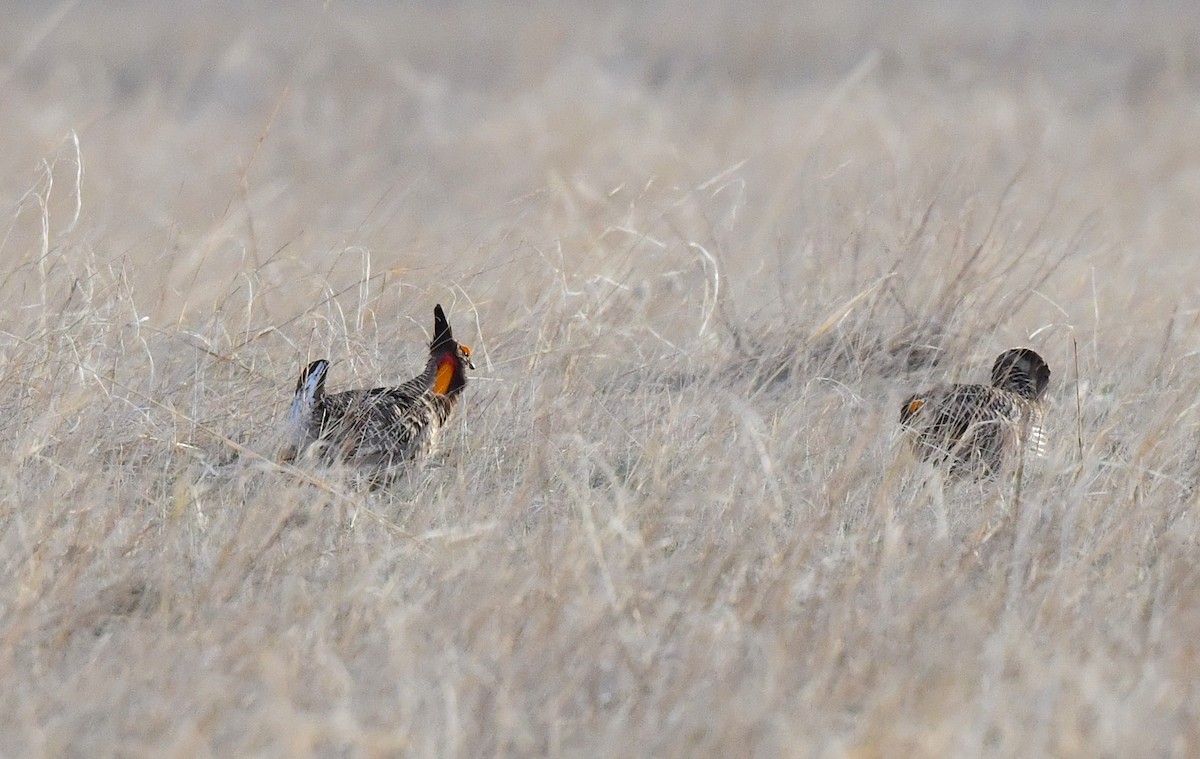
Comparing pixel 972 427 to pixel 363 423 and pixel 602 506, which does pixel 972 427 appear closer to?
pixel 602 506

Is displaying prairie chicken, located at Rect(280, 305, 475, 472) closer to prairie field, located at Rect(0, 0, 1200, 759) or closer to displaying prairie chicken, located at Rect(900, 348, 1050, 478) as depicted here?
prairie field, located at Rect(0, 0, 1200, 759)

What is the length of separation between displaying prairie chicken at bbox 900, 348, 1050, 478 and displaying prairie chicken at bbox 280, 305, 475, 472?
1.22m

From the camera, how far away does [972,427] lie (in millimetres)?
3605

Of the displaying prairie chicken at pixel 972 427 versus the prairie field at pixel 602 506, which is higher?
the prairie field at pixel 602 506

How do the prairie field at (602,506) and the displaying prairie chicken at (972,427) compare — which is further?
the displaying prairie chicken at (972,427)

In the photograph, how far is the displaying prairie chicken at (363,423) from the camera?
3.78 metres

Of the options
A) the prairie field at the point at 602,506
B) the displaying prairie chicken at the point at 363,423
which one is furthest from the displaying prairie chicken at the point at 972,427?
the displaying prairie chicken at the point at 363,423

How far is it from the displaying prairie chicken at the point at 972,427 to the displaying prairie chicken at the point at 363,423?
1221 millimetres

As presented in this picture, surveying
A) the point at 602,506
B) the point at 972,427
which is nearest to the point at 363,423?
the point at 602,506

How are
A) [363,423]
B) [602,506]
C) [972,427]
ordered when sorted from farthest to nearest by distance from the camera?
[363,423], [972,427], [602,506]

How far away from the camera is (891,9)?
17484 mm

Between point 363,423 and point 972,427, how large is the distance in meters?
1.48

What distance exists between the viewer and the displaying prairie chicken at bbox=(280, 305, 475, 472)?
3.78 meters

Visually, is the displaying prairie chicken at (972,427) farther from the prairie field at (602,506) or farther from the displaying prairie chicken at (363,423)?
the displaying prairie chicken at (363,423)
